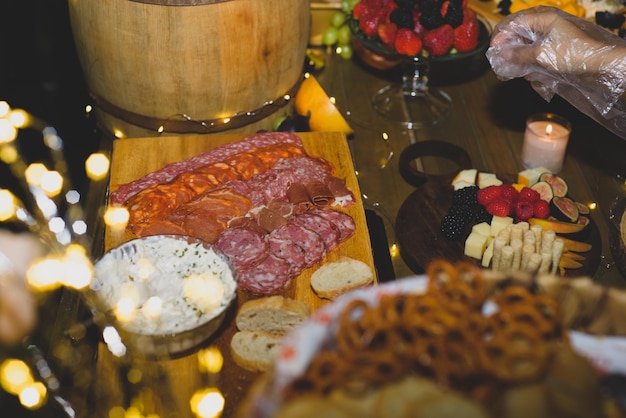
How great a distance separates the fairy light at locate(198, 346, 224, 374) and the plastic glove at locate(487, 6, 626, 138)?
1210 mm

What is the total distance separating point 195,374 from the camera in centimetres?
147

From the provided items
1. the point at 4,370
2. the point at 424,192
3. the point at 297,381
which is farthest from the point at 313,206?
the point at 297,381

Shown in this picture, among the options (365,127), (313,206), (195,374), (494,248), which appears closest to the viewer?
(195,374)

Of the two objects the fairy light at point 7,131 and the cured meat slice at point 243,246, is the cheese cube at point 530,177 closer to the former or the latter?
the cured meat slice at point 243,246

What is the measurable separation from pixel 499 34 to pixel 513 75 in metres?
0.14

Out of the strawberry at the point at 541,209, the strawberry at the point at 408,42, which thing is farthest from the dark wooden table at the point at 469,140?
the strawberry at the point at 408,42

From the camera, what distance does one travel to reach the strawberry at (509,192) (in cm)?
192

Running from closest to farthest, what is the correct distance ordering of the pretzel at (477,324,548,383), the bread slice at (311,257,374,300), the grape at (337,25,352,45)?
the pretzel at (477,324,548,383)
the bread slice at (311,257,374,300)
the grape at (337,25,352,45)

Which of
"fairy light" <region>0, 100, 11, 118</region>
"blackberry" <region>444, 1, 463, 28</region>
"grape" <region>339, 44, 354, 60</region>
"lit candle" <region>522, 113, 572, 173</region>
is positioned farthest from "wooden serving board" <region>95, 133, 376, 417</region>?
"grape" <region>339, 44, 354, 60</region>

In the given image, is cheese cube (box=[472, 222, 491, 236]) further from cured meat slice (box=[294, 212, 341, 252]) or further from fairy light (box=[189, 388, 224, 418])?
fairy light (box=[189, 388, 224, 418])

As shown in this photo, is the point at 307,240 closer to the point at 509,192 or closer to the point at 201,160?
the point at 201,160

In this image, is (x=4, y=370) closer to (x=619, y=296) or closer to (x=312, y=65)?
(x=619, y=296)

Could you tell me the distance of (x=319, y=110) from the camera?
225cm

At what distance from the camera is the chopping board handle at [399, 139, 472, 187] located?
7.30ft
